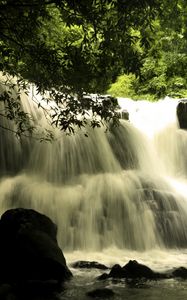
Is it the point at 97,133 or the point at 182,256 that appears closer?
the point at 182,256

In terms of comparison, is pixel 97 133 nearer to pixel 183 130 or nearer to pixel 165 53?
pixel 183 130

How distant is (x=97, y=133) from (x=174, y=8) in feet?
21.0

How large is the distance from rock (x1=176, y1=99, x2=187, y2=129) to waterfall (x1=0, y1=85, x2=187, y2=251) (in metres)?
2.03

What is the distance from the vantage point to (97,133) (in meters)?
14.4

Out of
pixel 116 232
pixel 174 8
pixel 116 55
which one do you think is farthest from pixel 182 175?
pixel 116 55

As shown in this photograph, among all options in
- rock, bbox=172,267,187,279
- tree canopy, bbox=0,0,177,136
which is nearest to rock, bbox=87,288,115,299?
rock, bbox=172,267,187,279

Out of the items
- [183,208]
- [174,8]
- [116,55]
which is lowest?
[183,208]

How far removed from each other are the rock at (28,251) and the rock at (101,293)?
752mm

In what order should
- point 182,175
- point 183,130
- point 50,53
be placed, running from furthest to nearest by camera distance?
1. point 183,130
2. point 182,175
3. point 50,53

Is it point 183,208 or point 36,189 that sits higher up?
point 36,189

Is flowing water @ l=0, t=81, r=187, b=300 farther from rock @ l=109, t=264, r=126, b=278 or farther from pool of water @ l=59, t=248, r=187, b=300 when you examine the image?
rock @ l=109, t=264, r=126, b=278

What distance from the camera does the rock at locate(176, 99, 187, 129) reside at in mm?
17797

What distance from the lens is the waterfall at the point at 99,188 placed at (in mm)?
10656

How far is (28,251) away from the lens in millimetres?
7012
